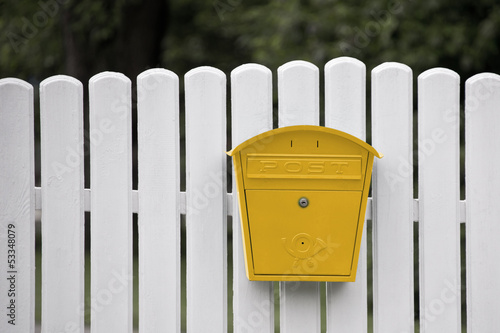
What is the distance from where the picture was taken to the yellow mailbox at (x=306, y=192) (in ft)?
8.52

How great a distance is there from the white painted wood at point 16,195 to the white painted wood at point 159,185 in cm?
51

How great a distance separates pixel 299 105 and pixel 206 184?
0.52 m

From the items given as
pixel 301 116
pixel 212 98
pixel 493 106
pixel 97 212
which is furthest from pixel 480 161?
pixel 97 212

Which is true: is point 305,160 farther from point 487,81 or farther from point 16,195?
point 16,195

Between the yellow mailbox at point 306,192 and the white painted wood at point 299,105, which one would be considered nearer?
the yellow mailbox at point 306,192

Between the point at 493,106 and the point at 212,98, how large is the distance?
1.19 metres

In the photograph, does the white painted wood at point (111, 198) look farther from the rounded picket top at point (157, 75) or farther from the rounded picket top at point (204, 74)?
the rounded picket top at point (204, 74)

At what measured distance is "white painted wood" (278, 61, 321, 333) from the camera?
109 inches

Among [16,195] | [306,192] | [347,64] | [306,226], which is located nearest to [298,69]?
[347,64]

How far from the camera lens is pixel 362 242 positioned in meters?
2.77

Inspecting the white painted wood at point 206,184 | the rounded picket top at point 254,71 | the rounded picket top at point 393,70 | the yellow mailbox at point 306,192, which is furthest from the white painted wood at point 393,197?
the white painted wood at point 206,184

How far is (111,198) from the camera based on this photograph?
287cm

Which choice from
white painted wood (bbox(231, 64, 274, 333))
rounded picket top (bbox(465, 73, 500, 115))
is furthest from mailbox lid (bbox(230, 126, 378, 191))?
rounded picket top (bbox(465, 73, 500, 115))

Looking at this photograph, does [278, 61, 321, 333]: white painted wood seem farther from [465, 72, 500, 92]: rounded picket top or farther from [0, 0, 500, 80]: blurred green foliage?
[0, 0, 500, 80]: blurred green foliage
